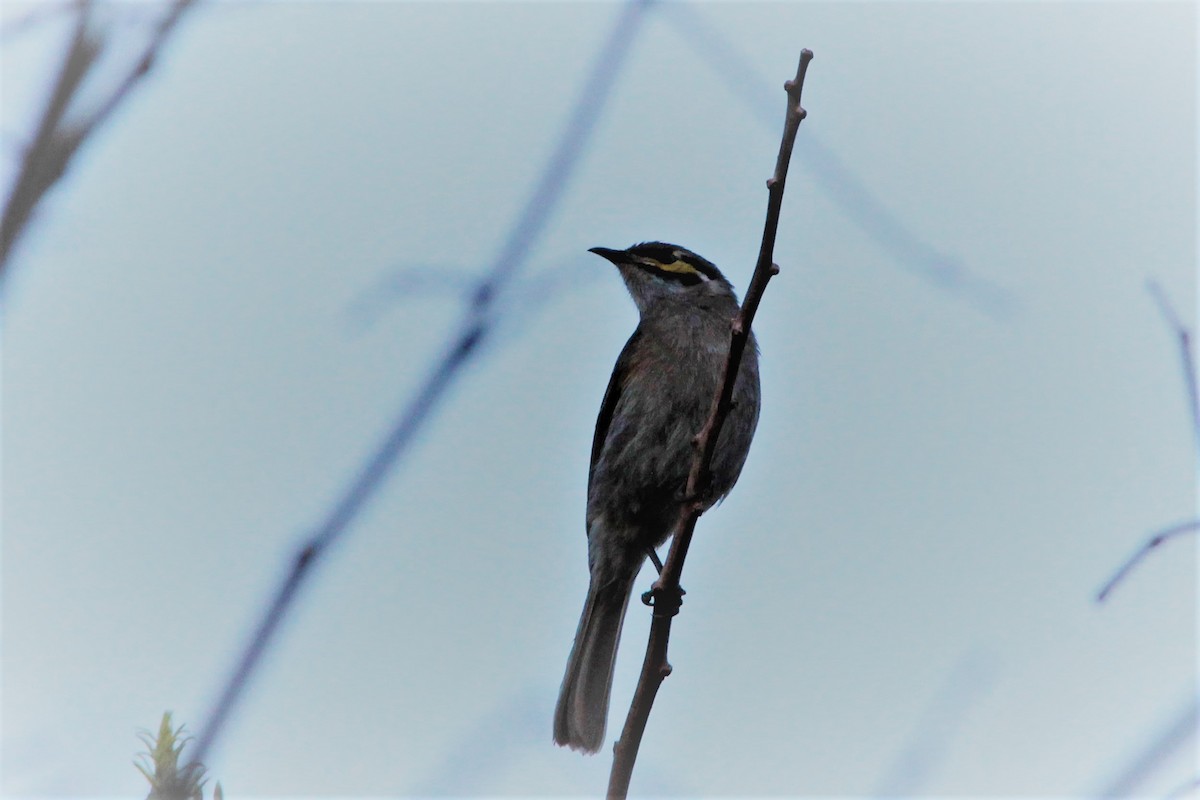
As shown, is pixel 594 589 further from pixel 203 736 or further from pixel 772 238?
pixel 203 736

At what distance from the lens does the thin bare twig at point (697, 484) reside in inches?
129

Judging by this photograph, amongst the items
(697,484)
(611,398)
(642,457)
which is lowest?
(697,484)

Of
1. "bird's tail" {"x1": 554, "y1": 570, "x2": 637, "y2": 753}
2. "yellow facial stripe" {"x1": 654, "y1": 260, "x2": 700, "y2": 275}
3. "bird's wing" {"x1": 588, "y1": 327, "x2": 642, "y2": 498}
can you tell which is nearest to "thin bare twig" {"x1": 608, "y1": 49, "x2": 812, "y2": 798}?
"bird's tail" {"x1": 554, "y1": 570, "x2": 637, "y2": 753}

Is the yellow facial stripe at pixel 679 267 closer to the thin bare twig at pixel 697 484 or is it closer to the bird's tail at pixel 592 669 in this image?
the bird's tail at pixel 592 669

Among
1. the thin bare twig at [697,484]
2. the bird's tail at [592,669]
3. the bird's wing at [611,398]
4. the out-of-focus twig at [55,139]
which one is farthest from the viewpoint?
the bird's wing at [611,398]

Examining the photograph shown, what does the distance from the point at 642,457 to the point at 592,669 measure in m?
1.22

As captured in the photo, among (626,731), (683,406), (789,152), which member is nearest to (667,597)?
(626,731)

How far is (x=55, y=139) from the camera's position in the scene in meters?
1.46

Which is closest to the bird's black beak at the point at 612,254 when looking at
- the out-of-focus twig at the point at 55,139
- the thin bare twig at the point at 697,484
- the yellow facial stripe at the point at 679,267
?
the yellow facial stripe at the point at 679,267

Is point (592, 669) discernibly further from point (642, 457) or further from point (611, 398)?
point (611, 398)

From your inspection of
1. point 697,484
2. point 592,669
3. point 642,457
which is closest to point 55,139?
point 697,484

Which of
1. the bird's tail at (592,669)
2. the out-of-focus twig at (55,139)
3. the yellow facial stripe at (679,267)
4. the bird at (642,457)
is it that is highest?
the yellow facial stripe at (679,267)

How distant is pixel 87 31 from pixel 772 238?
88.6 inches

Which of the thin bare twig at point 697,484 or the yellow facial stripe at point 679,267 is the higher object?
the yellow facial stripe at point 679,267
